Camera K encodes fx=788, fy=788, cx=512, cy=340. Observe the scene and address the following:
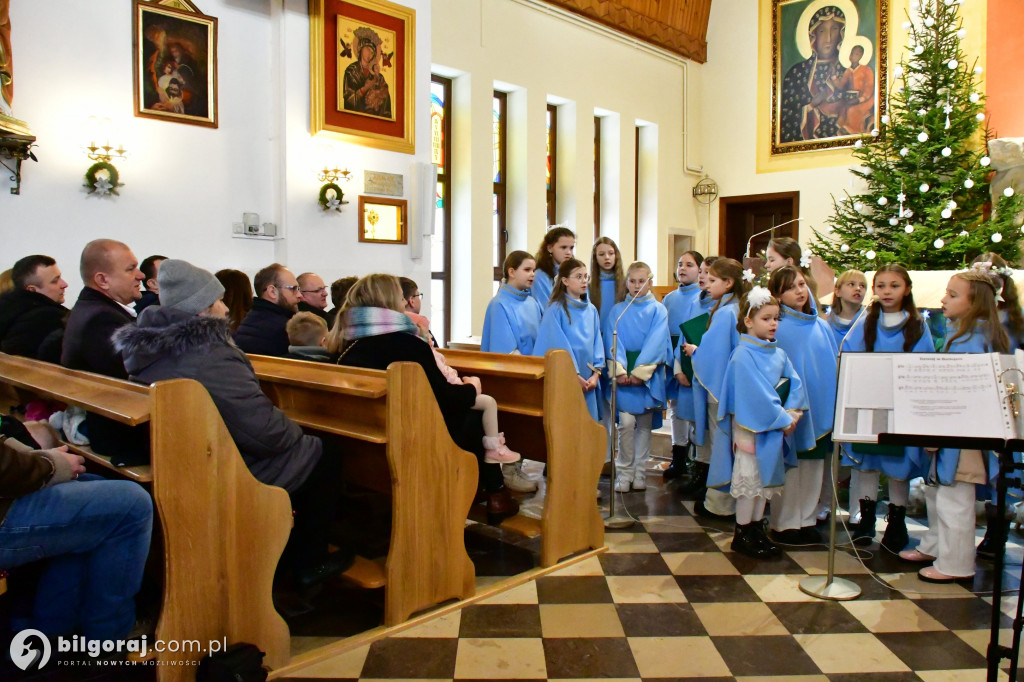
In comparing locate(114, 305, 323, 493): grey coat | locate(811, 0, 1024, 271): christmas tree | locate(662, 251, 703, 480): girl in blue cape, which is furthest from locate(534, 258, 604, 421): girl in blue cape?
locate(811, 0, 1024, 271): christmas tree

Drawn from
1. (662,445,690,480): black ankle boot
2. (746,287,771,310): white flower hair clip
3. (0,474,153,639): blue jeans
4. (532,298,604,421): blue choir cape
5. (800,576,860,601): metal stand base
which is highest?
(746,287,771,310): white flower hair clip

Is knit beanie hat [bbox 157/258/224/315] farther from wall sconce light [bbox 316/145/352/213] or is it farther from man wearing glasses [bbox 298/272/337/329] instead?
wall sconce light [bbox 316/145/352/213]

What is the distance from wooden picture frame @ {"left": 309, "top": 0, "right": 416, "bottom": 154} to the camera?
6918 millimetres

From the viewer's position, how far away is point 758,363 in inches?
149

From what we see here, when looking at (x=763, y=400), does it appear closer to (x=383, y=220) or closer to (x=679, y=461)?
(x=679, y=461)

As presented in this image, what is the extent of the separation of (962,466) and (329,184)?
5.41 metres

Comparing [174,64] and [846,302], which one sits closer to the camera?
[846,302]

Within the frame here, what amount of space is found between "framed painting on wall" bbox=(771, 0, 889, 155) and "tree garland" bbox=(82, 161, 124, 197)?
9.19 m

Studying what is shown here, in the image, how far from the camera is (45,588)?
2400 millimetres

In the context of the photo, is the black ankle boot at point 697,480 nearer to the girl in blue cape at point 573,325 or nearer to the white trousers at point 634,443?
the white trousers at point 634,443

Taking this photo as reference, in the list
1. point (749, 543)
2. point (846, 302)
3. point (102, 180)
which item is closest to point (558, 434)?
point (749, 543)

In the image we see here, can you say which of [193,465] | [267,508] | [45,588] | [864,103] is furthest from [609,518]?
[864,103]

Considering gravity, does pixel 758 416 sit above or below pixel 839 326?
below

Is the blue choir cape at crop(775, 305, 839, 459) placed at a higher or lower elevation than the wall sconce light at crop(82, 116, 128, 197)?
lower
